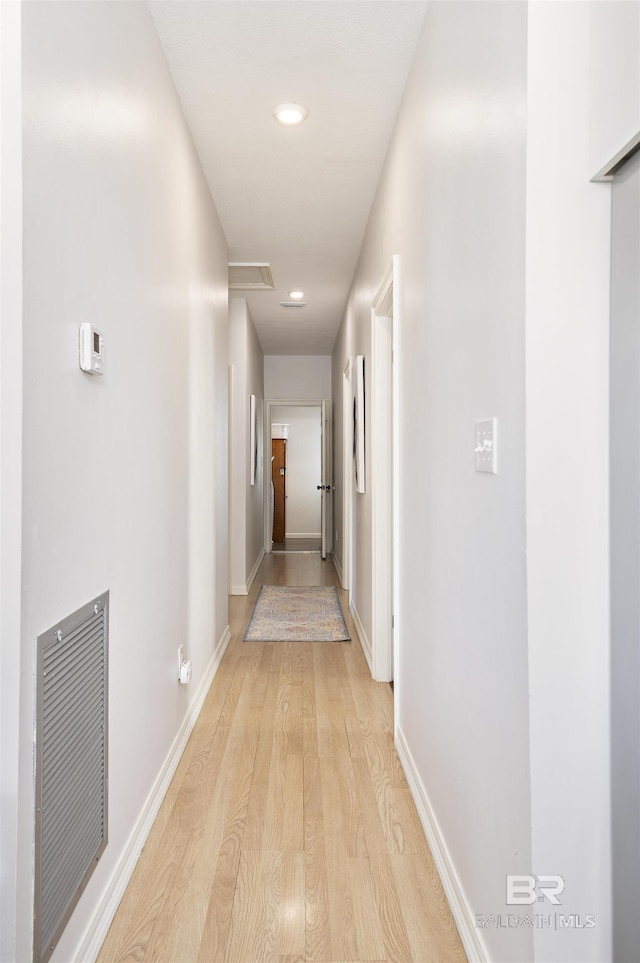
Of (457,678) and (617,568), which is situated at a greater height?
(617,568)

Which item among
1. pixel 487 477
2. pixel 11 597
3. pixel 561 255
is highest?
pixel 561 255

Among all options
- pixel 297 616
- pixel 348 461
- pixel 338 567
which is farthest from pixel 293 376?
pixel 297 616

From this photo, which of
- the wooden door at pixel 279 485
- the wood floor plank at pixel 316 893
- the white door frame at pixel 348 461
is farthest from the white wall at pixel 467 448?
the wooden door at pixel 279 485

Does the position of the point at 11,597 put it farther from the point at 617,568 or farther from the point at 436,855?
the point at 436,855

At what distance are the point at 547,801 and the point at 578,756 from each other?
10 centimetres

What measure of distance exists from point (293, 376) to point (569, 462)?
730cm

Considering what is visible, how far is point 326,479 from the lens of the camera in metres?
8.00

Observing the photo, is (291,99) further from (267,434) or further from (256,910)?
(267,434)

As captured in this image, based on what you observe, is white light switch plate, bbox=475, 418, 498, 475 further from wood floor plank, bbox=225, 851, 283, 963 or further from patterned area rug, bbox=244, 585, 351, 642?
patterned area rug, bbox=244, 585, 351, 642

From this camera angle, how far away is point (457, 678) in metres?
1.64

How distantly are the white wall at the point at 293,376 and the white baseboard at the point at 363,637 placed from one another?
3.94 meters

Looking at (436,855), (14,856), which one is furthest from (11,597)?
(436,855)

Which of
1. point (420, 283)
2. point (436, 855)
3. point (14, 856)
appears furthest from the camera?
point (420, 283)

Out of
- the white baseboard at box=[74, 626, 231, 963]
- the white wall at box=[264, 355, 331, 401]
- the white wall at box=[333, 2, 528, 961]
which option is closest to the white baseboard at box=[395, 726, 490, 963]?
the white wall at box=[333, 2, 528, 961]
